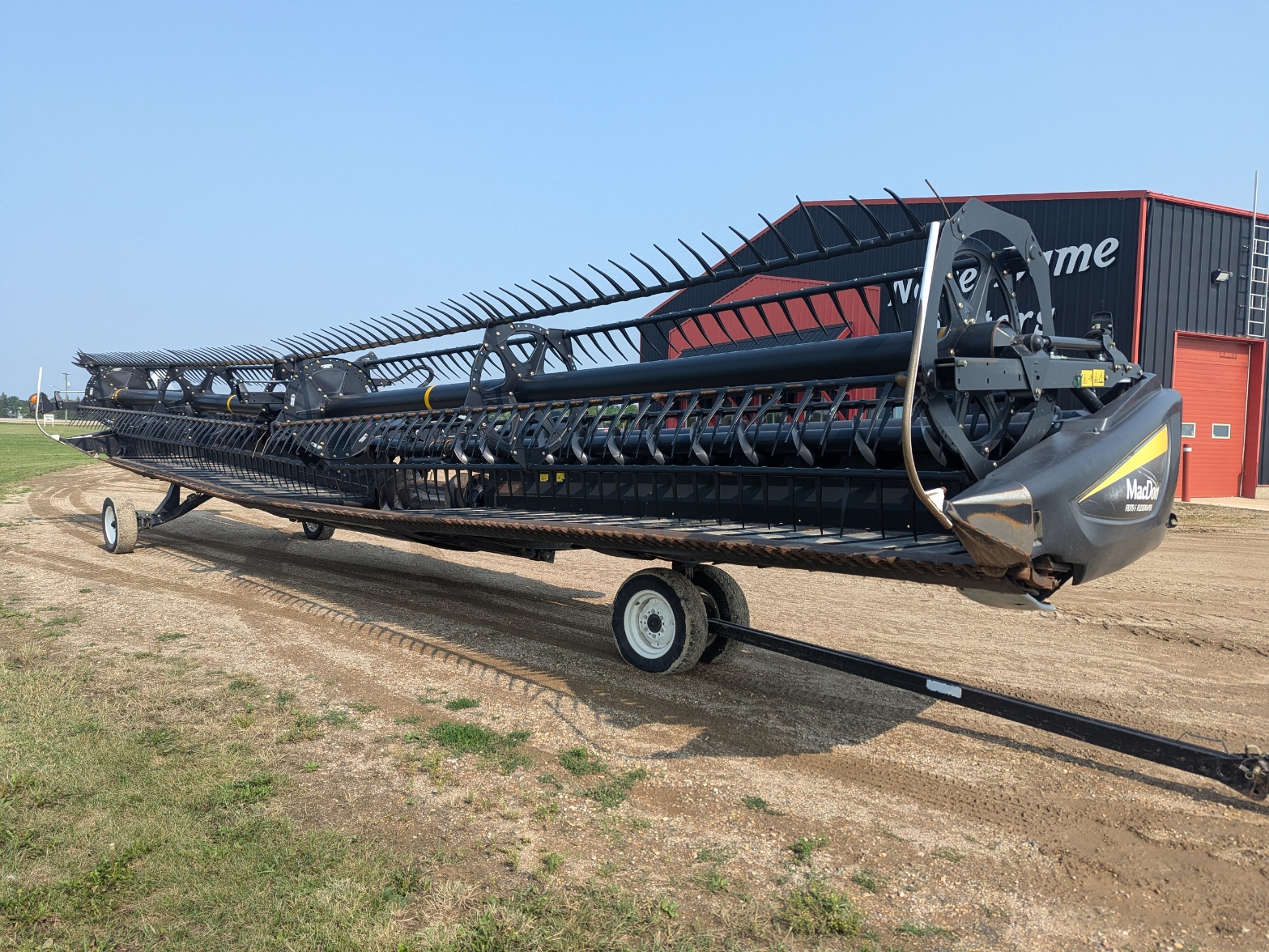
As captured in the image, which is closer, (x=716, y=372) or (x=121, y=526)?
(x=716, y=372)

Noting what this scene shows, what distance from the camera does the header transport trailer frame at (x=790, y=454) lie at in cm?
343

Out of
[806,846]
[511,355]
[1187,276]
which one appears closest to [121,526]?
[511,355]

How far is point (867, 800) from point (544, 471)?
345cm

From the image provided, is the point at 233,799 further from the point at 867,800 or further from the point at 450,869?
the point at 867,800

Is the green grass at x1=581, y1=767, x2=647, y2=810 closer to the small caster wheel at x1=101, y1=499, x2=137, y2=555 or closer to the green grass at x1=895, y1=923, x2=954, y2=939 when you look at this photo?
the green grass at x1=895, y1=923, x2=954, y2=939

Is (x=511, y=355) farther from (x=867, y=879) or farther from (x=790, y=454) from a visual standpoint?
(x=867, y=879)

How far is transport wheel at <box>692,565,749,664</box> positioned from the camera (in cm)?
560

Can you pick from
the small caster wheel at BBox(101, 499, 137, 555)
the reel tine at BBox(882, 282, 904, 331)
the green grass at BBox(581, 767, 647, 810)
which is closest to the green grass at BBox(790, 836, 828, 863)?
the green grass at BBox(581, 767, 647, 810)

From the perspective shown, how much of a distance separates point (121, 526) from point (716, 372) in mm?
8334

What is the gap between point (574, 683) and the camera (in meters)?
5.38

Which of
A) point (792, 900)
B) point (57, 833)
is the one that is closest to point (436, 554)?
point (57, 833)

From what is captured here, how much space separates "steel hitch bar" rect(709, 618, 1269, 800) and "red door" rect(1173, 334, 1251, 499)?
16.3m

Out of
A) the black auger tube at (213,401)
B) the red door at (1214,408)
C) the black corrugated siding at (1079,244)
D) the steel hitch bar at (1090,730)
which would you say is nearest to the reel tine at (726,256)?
the steel hitch bar at (1090,730)

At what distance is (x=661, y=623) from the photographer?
537 centimetres
